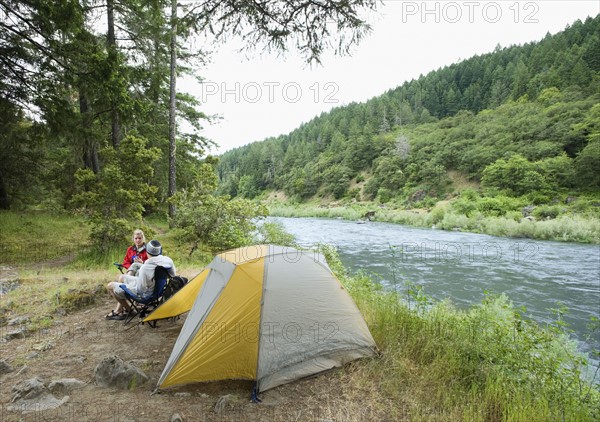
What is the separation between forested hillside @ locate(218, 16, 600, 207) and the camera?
36.1 metres

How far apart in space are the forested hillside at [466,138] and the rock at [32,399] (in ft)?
124

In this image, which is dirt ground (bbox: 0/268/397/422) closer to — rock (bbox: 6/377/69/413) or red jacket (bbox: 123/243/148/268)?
rock (bbox: 6/377/69/413)

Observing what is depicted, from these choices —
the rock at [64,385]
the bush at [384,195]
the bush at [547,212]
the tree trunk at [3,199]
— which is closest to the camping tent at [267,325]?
the rock at [64,385]

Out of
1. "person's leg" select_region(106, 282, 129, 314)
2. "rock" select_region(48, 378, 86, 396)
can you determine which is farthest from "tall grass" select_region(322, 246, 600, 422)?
"person's leg" select_region(106, 282, 129, 314)

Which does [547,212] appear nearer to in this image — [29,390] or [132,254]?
[132,254]

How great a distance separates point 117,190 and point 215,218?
12.2ft

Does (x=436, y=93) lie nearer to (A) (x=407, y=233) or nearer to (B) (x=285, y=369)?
(A) (x=407, y=233)

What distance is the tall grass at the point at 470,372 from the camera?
303 cm

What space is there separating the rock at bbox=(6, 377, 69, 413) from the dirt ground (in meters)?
0.06

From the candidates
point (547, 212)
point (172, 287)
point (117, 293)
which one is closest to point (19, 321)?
point (117, 293)

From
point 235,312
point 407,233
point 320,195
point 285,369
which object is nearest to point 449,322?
point 285,369

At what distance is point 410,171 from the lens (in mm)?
52531

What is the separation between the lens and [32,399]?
288 centimetres

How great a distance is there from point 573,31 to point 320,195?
2732 inches
